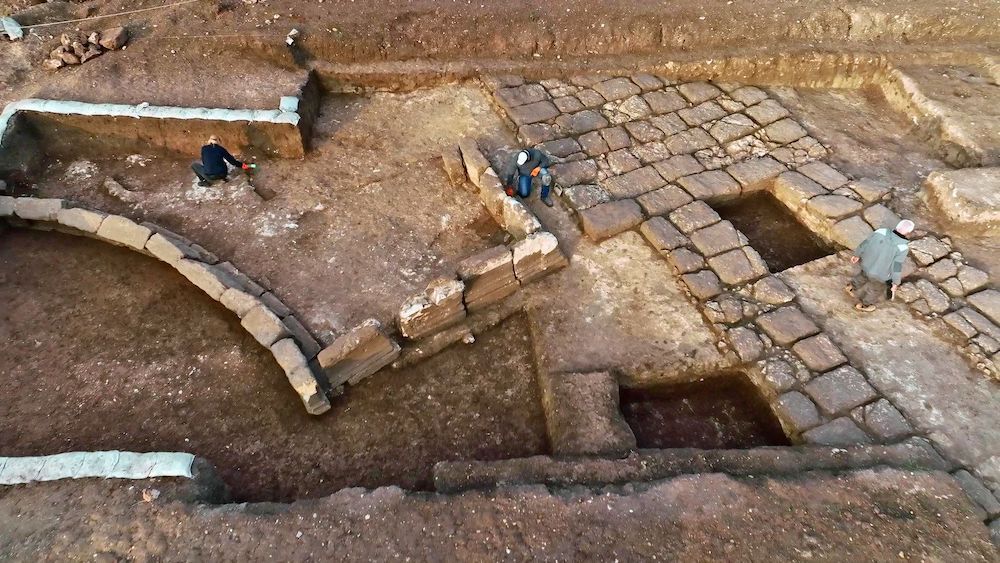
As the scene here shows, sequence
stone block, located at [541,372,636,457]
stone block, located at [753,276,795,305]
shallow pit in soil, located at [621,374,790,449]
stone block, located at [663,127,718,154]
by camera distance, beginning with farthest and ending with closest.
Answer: stone block, located at [663,127,718,154] < stone block, located at [753,276,795,305] < shallow pit in soil, located at [621,374,790,449] < stone block, located at [541,372,636,457]

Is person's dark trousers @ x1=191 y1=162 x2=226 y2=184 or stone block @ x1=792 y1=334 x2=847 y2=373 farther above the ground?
person's dark trousers @ x1=191 y1=162 x2=226 y2=184

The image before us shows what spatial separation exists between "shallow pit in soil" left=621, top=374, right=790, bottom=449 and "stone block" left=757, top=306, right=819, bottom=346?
1.67 feet

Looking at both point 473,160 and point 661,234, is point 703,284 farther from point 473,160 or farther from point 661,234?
point 473,160

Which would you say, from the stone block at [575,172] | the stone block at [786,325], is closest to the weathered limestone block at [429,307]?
the stone block at [575,172]

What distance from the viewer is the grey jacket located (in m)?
5.15

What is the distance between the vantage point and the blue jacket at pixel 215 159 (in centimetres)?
641

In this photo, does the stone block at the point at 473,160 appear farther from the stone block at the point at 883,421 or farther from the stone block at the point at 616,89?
the stone block at the point at 883,421

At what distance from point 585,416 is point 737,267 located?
2428 millimetres

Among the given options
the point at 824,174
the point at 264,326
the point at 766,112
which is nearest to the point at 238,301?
the point at 264,326

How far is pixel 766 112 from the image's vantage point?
24.4 ft

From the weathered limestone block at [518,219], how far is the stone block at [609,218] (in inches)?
25.0

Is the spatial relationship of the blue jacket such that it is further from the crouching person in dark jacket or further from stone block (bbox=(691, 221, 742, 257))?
stone block (bbox=(691, 221, 742, 257))

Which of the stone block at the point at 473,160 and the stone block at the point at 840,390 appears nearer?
the stone block at the point at 840,390

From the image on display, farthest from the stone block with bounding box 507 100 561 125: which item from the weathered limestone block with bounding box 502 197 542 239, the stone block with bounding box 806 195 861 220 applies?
the stone block with bounding box 806 195 861 220
